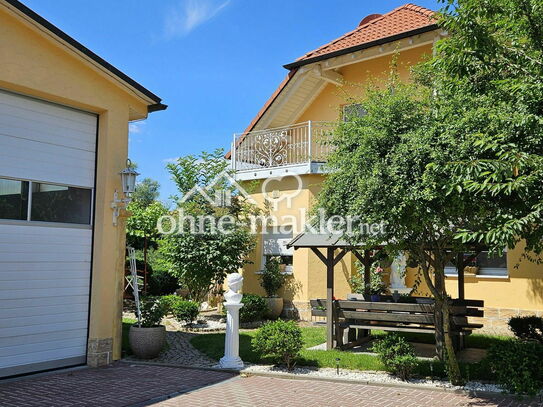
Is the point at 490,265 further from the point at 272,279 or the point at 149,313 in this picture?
the point at 149,313

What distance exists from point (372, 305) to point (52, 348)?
5995mm

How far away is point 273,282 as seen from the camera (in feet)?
49.5

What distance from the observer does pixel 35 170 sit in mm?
8750

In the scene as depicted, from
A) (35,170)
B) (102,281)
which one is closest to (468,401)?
(102,281)

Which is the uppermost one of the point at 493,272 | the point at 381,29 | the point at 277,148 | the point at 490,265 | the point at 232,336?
the point at 381,29

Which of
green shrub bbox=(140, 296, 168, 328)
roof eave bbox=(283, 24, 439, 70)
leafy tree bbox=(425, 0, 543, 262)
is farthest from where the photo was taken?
roof eave bbox=(283, 24, 439, 70)

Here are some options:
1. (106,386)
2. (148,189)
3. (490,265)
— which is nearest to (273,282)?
(490,265)

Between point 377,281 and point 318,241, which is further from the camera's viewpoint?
point 377,281

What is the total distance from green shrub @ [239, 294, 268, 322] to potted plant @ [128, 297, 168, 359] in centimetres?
369

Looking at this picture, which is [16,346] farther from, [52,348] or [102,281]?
[102,281]

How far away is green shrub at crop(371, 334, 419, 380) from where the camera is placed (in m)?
8.00

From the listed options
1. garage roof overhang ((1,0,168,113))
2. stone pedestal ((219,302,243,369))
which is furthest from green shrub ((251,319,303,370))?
garage roof overhang ((1,0,168,113))

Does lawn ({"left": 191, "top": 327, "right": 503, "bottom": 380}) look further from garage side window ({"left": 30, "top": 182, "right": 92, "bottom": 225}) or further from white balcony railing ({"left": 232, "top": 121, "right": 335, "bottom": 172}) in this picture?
white balcony railing ({"left": 232, "top": 121, "right": 335, "bottom": 172})

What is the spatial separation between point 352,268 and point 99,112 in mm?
8606
